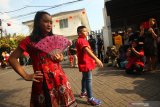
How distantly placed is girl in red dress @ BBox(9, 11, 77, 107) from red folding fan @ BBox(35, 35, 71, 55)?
0.17 ft

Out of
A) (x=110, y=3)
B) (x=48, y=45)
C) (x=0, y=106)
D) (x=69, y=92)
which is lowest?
(x=0, y=106)

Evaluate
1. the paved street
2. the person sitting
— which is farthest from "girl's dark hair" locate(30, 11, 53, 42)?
the person sitting

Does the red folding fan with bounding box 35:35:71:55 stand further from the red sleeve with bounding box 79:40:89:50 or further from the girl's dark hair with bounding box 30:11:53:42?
the red sleeve with bounding box 79:40:89:50

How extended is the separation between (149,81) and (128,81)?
64 centimetres

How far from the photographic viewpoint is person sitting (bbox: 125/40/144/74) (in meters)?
9.45

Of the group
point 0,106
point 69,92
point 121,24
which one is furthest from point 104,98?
point 121,24

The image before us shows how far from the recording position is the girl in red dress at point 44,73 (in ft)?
9.87

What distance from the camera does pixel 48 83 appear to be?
301 centimetres

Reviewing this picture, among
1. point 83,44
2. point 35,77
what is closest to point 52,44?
point 35,77

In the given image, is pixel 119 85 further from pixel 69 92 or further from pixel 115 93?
pixel 69 92

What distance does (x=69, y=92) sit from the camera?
3.14m

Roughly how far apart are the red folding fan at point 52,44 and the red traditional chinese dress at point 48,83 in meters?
0.06

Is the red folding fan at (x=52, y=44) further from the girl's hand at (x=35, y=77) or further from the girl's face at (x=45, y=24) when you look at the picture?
the girl's hand at (x=35, y=77)

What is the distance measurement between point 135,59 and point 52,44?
7.01 m
